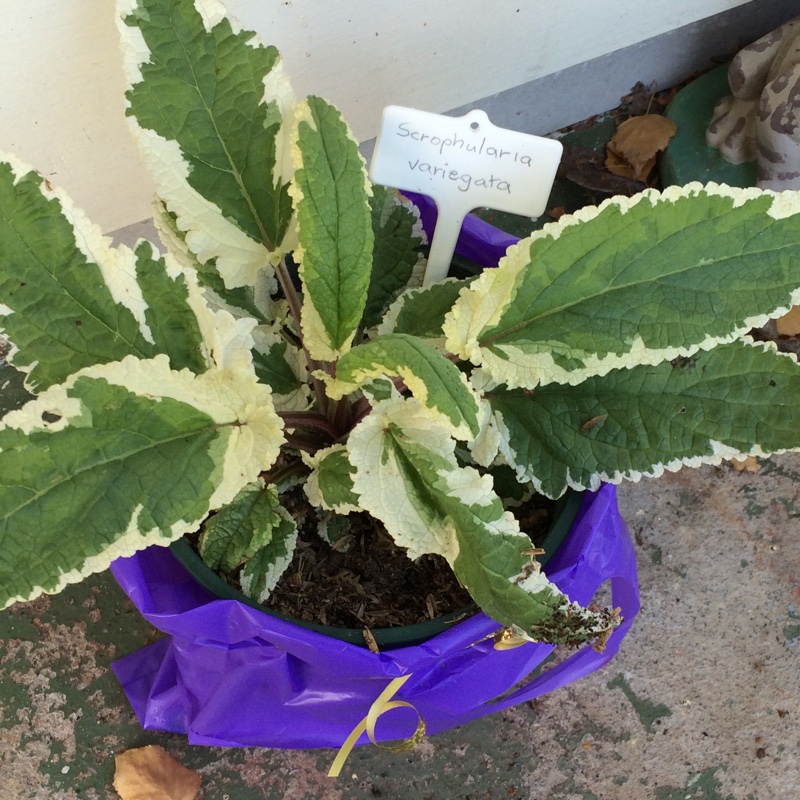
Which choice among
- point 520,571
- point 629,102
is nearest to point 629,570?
point 520,571

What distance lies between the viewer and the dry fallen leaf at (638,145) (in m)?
1.62

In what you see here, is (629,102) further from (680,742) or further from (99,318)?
(99,318)

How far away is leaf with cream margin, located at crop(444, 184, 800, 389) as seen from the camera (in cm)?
66

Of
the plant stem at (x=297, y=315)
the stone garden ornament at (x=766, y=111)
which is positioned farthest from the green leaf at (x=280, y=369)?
the stone garden ornament at (x=766, y=111)

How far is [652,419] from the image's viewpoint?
79 cm

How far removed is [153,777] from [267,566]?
0.62 metres

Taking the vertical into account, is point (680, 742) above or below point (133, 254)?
below

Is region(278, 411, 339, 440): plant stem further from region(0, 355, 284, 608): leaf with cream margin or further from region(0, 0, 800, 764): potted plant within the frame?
region(0, 355, 284, 608): leaf with cream margin

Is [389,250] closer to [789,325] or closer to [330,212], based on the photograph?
[330,212]

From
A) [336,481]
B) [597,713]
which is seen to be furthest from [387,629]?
[597,713]

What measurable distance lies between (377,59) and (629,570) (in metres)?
0.83

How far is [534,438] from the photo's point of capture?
84 cm

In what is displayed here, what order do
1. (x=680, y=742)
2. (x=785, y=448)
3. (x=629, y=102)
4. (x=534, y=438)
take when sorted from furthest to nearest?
(x=629, y=102), (x=680, y=742), (x=534, y=438), (x=785, y=448)

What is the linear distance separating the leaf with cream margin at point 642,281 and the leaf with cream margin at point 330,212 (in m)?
0.10
